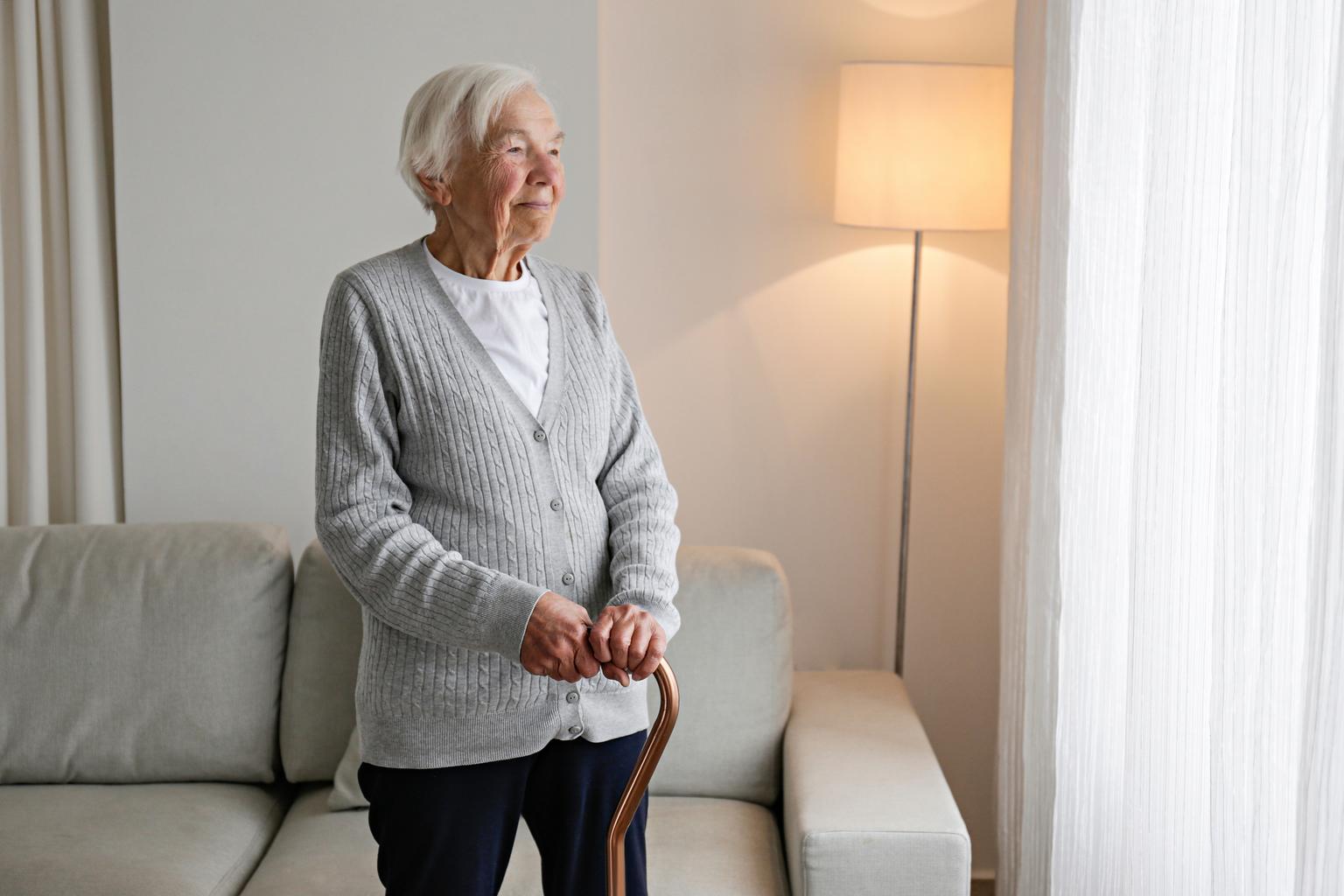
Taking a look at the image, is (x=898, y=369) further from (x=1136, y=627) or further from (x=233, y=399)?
(x=233, y=399)

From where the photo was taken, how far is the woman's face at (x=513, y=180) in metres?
1.46

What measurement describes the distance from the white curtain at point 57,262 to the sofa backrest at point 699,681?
0.62 m

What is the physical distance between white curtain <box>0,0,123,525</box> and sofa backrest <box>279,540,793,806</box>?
62 centimetres

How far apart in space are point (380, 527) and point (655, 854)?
854 millimetres

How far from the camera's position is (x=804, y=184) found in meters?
2.60

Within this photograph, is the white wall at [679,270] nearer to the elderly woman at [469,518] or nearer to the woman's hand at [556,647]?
the elderly woman at [469,518]

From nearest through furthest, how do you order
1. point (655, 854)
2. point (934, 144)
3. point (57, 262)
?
point (655, 854) < point (934, 144) < point (57, 262)

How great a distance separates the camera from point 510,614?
131 centimetres

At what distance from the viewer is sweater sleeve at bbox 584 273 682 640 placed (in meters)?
1.46

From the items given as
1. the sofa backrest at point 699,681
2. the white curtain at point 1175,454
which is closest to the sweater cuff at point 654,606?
the white curtain at point 1175,454

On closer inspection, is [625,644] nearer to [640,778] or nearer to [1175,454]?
[640,778]

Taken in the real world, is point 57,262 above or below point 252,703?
above

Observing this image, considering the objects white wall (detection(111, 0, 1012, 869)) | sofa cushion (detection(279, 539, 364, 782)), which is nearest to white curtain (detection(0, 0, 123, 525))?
white wall (detection(111, 0, 1012, 869))

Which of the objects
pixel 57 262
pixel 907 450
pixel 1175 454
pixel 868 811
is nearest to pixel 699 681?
pixel 868 811
